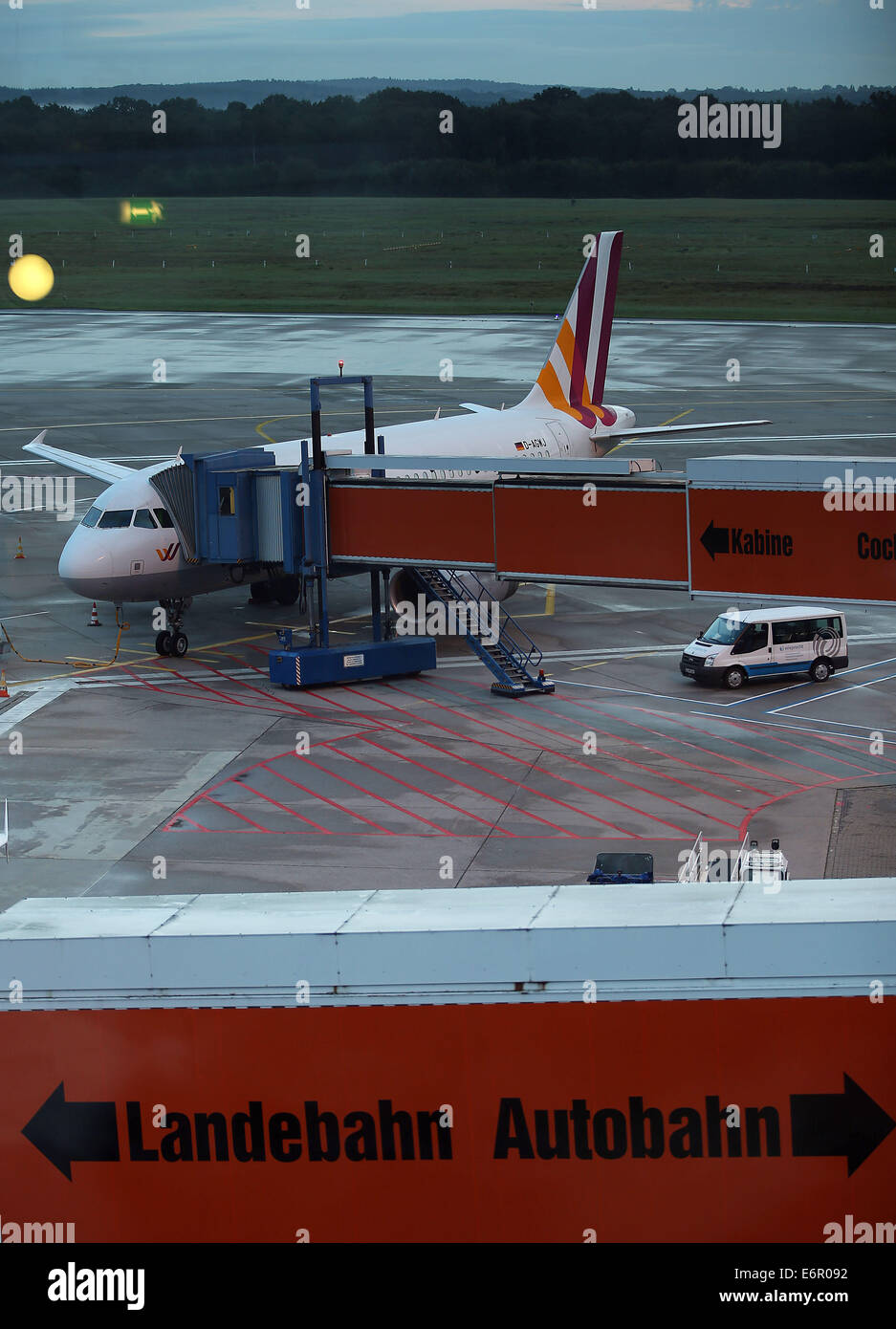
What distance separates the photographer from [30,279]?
490ft

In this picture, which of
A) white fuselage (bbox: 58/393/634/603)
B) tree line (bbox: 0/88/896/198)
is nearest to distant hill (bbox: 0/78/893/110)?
tree line (bbox: 0/88/896/198)

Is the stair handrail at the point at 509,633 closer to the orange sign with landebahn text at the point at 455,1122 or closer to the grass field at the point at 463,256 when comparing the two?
the orange sign with landebahn text at the point at 455,1122

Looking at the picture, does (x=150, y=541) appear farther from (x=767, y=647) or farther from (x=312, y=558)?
(x=767, y=647)

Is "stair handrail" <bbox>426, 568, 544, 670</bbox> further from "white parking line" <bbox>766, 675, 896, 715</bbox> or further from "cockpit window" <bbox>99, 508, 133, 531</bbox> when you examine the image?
"cockpit window" <bbox>99, 508, 133, 531</bbox>

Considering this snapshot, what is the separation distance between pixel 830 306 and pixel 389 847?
117 m

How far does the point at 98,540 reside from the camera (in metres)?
45.5

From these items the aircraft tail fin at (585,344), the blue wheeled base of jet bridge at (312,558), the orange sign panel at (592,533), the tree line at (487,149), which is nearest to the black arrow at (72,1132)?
the orange sign panel at (592,533)

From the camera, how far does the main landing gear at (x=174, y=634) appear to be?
152ft

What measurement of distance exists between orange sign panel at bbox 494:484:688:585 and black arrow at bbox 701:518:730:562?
0.58 meters

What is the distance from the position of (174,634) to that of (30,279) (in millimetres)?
112656

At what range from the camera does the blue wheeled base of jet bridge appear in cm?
4297

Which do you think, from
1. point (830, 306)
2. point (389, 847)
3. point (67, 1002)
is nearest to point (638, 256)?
point (830, 306)

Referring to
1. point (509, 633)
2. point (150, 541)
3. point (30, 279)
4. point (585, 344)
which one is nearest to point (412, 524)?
point (509, 633)

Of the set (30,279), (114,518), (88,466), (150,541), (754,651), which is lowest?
(754,651)
